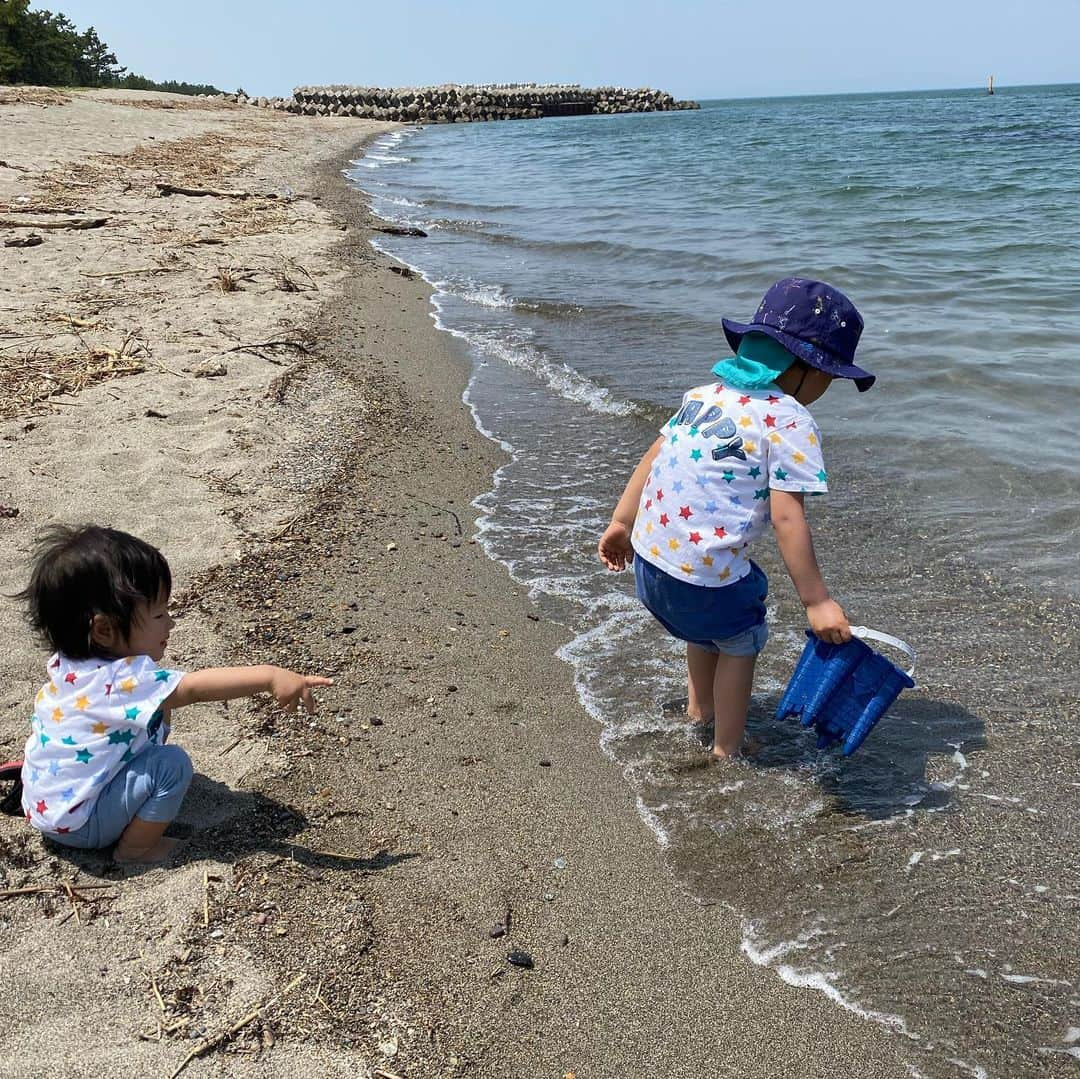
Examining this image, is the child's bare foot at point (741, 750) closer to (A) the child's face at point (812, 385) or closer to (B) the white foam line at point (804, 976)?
(B) the white foam line at point (804, 976)

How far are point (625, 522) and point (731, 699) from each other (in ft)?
2.13

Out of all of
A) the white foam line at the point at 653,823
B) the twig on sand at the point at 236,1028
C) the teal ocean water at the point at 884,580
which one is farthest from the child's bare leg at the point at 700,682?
the twig on sand at the point at 236,1028

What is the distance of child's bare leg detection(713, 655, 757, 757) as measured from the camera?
2941 mm

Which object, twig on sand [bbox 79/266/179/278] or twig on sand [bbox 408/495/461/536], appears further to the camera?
twig on sand [bbox 79/266/179/278]

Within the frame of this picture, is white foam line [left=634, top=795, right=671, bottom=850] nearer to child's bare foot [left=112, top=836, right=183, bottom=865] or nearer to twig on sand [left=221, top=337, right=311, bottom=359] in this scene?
child's bare foot [left=112, top=836, right=183, bottom=865]

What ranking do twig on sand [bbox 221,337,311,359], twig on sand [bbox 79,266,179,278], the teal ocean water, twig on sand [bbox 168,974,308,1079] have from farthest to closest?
twig on sand [bbox 79,266,179,278]
twig on sand [bbox 221,337,311,359]
the teal ocean water
twig on sand [bbox 168,974,308,1079]

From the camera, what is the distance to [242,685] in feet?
7.65

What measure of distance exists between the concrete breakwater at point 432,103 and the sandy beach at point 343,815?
51.6 meters

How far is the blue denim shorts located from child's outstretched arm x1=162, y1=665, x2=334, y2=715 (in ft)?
3.49

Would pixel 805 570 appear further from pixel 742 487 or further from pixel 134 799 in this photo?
pixel 134 799

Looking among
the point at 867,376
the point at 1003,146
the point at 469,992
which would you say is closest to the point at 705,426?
the point at 867,376

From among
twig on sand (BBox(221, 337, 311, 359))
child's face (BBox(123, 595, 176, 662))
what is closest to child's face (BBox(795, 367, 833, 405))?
child's face (BBox(123, 595, 176, 662))

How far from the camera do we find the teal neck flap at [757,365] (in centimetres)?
279

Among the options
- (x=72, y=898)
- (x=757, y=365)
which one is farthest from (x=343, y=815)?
(x=757, y=365)
